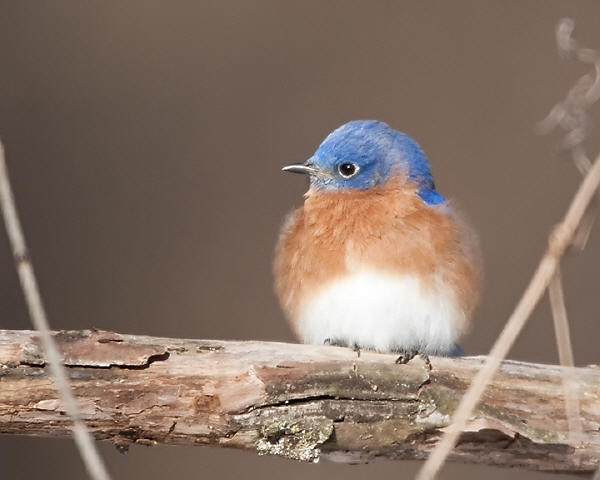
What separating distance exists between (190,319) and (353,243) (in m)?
2.34

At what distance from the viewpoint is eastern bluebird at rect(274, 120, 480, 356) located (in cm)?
357

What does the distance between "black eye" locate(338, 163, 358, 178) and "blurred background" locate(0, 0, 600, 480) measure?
1862 mm

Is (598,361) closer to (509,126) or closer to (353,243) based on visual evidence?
(509,126)

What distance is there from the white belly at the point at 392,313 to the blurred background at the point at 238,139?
2071 millimetres

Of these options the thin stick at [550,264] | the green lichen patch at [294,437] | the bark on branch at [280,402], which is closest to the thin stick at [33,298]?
the thin stick at [550,264]

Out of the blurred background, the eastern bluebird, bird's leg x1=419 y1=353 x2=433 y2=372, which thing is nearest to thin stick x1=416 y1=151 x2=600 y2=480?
bird's leg x1=419 y1=353 x2=433 y2=372

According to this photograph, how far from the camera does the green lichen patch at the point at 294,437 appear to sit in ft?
9.78

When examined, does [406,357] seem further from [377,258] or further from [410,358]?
[377,258]

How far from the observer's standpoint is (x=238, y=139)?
595cm

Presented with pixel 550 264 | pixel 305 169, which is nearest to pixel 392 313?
pixel 305 169

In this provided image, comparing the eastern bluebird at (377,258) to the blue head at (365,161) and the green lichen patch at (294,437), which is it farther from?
the green lichen patch at (294,437)

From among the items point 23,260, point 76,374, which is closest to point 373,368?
point 76,374

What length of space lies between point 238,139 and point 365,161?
2047mm

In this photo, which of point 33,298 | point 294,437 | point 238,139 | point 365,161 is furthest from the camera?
point 238,139
